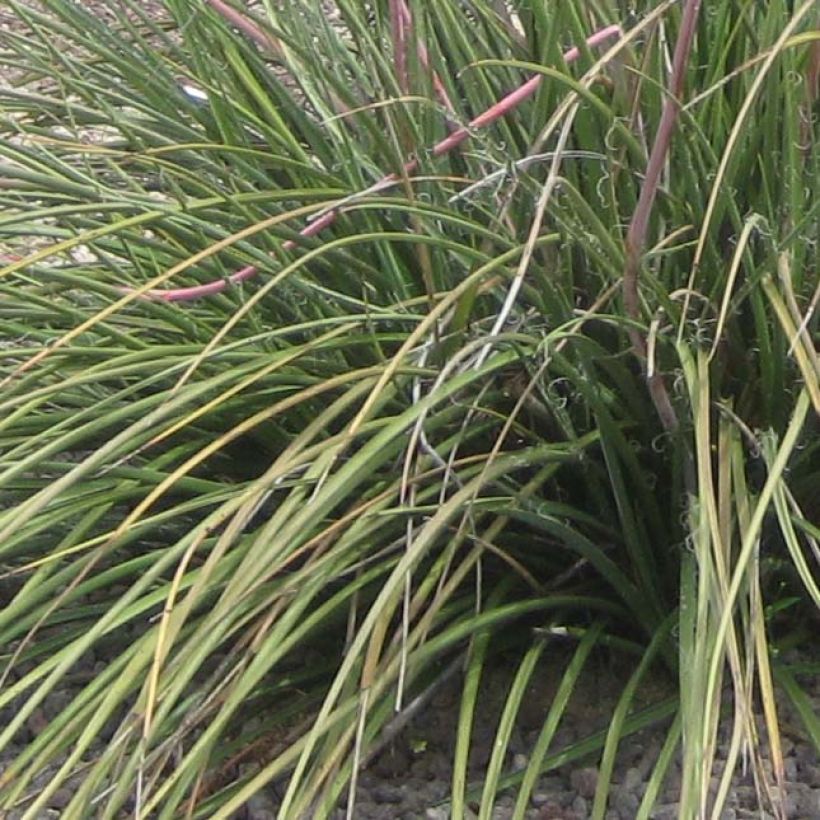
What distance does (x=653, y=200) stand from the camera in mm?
1573

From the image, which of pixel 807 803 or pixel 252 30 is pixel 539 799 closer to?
pixel 807 803

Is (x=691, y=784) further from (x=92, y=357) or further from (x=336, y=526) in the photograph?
(x=92, y=357)

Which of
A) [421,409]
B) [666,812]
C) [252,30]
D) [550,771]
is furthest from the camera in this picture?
[252,30]

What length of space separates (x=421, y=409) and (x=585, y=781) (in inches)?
22.8

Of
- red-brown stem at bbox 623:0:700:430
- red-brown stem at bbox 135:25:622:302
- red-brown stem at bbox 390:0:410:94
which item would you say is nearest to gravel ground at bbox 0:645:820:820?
red-brown stem at bbox 623:0:700:430

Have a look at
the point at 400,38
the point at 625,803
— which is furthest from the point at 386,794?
the point at 400,38

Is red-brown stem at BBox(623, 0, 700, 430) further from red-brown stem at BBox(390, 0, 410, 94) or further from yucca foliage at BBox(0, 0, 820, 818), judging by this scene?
red-brown stem at BBox(390, 0, 410, 94)

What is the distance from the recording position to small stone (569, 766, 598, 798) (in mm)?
1799

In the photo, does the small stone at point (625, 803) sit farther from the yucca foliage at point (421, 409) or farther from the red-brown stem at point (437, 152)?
the red-brown stem at point (437, 152)

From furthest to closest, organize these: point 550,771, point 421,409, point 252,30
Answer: point 252,30 → point 550,771 → point 421,409

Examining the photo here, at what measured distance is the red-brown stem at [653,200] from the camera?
1370 mm

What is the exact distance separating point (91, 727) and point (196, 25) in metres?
1.17

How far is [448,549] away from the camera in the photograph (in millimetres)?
1666

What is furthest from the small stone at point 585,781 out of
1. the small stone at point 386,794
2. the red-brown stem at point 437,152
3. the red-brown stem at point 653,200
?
the red-brown stem at point 437,152
